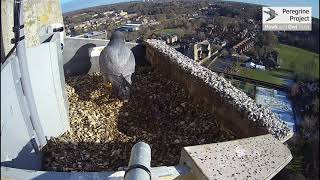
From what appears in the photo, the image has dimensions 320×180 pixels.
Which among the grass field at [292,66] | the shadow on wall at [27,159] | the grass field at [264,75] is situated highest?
the grass field at [292,66]

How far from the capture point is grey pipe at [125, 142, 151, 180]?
6.74 ft

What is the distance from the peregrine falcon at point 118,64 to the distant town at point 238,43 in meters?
0.71

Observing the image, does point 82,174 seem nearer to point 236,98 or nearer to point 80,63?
point 236,98

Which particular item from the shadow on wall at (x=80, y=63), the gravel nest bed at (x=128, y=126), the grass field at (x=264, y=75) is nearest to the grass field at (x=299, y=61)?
the grass field at (x=264, y=75)

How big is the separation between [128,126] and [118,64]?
3.34 ft

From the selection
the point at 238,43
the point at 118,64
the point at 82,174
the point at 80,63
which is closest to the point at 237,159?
the point at 82,174

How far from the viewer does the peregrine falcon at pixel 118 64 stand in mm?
5445

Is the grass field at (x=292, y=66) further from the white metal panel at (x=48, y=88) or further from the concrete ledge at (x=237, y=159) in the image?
the white metal panel at (x=48, y=88)

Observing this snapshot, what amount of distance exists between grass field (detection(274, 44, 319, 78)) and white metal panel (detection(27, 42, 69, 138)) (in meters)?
2.18

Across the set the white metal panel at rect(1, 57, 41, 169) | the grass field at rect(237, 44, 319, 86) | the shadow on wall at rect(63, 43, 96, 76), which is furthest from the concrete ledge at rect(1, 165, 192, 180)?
the shadow on wall at rect(63, 43, 96, 76)

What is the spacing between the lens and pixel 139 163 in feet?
7.13

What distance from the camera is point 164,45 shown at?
21.2 ft

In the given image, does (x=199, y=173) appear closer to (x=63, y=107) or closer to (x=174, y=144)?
(x=174, y=144)

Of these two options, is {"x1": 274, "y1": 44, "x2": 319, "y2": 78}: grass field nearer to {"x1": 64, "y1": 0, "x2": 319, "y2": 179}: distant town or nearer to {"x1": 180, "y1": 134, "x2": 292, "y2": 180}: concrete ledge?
{"x1": 64, "y1": 0, "x2": 319, "y2": 179}: distant town
